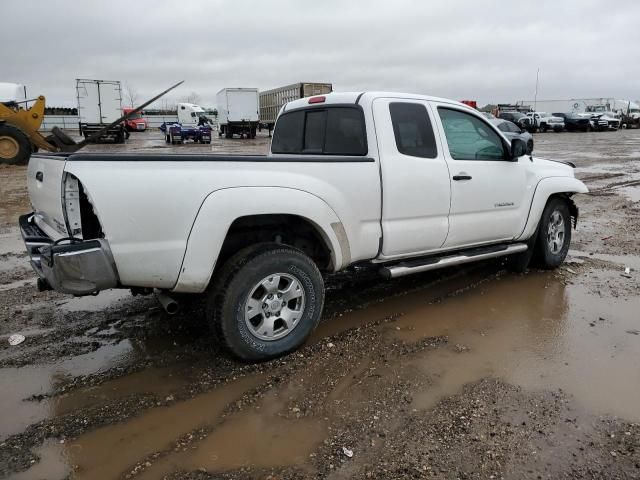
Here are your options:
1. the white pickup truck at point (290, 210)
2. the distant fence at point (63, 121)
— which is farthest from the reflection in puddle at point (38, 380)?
the distant fence at point (63, 121)

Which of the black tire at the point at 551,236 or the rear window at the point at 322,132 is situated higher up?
the rear window at the point at 322,132

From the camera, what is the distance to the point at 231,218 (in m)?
3.30

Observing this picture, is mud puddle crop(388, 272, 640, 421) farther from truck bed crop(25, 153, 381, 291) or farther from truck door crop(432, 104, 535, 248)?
truck bed crop(25, 153, 381, 291)

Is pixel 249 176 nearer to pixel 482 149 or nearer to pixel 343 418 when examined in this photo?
pixel 343 418

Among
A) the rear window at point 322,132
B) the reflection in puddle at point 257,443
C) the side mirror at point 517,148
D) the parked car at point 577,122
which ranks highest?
the parked car at point 577,122

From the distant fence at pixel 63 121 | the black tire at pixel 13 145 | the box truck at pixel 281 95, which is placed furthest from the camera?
the distant fence at pixel 63 121

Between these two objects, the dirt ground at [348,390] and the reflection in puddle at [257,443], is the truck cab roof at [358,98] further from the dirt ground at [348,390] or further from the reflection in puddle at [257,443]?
the reflection in puddle at [257,443]

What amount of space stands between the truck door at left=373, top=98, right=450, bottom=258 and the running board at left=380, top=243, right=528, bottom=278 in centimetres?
11

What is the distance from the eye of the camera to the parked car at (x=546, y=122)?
→ 4184cm

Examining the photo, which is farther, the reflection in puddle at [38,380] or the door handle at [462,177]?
the door handle at [462,177]

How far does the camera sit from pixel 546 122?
42188 millimetres

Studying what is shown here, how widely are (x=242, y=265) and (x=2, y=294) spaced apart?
3.03m

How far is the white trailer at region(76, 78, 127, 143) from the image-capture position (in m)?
26.6

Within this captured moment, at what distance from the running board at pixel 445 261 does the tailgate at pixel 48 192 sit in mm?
2435
